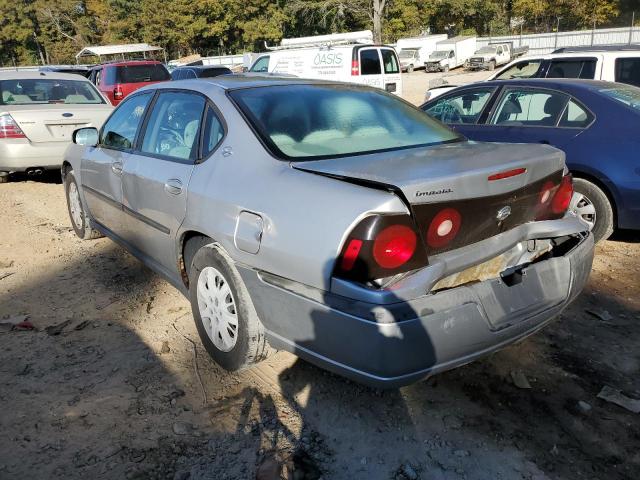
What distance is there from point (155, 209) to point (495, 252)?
2085mm

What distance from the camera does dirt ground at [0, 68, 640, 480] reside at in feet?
7.85

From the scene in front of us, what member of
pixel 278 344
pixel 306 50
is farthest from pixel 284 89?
pixel 306 50

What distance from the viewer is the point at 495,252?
254 cm

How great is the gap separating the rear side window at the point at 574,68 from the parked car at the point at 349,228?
223 inches

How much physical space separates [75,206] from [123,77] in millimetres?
9921

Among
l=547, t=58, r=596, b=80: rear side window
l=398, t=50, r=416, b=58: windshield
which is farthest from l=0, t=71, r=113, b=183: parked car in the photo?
l=398, t=50, r=416, b=58: windshield

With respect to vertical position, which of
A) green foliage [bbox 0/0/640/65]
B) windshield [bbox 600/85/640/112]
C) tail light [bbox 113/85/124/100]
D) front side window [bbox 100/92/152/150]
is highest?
green foliage [bbox 0/0/640/65]

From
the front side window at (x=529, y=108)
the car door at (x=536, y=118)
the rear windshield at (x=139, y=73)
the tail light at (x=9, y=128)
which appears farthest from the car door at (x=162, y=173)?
the rear windshield at (x=139, y=73)

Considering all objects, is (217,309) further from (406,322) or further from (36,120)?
(36,120)

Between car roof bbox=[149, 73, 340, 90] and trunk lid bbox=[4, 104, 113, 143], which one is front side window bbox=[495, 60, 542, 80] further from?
trunk lid bbox=[4, 104, 113, 143]

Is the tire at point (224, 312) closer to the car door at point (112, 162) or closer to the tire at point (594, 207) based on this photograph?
the car door at point (112, 162)

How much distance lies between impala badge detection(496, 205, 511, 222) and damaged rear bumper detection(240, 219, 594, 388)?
0.87 feet

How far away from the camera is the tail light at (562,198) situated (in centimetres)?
295

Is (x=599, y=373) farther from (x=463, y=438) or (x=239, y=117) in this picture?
(x=239, y=117)
